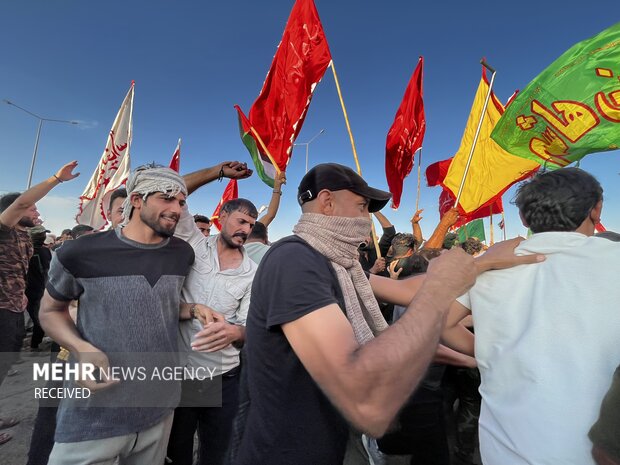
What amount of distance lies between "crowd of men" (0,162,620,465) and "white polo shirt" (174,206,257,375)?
0.02 meters

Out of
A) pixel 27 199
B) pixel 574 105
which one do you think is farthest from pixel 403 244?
pixel 27 199

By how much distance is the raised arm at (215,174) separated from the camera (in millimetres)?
2506

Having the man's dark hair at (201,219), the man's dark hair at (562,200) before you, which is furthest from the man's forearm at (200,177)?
the man's dark hair at (201,219)

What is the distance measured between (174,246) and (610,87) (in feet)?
11.9

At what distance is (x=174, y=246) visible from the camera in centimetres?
215

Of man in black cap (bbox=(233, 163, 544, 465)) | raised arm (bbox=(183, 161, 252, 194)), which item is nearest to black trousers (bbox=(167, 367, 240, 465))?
man in black cap (bbox=(233, 163, 544, 465))

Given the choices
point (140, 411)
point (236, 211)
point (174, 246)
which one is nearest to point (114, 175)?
point (236, 211)

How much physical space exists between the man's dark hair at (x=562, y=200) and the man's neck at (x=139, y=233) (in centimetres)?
205

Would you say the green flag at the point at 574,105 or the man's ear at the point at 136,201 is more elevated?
the green flag at the point at 574,105

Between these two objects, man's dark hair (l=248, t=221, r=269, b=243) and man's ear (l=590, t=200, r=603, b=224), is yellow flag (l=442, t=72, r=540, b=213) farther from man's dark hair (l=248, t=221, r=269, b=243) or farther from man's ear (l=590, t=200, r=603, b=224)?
man's ear (l=590, t=200, r=603, b=224)

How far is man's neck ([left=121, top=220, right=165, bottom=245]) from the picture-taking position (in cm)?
198

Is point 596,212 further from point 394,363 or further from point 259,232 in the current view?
point 259,232

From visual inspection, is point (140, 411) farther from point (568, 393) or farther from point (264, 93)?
point (264, 93)

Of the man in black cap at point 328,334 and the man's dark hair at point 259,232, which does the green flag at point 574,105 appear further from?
the man's dark hair at point 259,232
